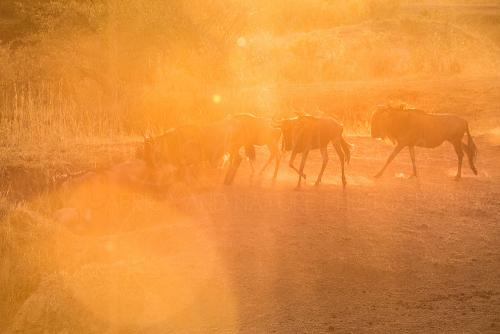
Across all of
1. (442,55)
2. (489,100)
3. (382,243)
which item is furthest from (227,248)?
(442,55)

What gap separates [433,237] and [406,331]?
3.29 meters

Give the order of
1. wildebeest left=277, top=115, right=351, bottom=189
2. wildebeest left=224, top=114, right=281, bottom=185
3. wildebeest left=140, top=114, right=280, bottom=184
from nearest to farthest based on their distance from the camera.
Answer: wildebeest left=140, top=114, right=280, bottom=184, wildebeest left=277, top=115, right=351, bottom=189, wildebeest left=224, top=114, right=281, bottom=185

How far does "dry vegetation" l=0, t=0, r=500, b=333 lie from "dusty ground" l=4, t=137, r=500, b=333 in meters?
0.03

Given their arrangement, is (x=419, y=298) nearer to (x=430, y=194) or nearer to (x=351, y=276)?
(x=351, y=276)

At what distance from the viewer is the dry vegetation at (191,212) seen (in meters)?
8.79

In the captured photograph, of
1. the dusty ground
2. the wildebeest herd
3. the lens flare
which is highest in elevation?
the lens flare

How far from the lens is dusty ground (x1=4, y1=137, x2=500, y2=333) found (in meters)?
8.57

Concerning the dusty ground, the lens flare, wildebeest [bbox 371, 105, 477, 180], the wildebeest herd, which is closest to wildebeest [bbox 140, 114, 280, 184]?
the wildebeest herd

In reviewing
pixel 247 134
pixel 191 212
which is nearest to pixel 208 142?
pixel 247 134

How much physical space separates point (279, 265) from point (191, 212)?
2.74m

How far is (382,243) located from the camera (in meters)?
11.0

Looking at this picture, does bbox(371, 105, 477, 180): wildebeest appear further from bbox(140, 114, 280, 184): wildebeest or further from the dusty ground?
bbox(140, 114, 280, 184): wildebeest

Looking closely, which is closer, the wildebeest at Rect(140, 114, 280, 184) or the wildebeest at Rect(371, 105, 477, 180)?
the wildebeest at Rect(140, 114, 280, 184)

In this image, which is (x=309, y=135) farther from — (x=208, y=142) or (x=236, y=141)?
(x=208, y=142)
